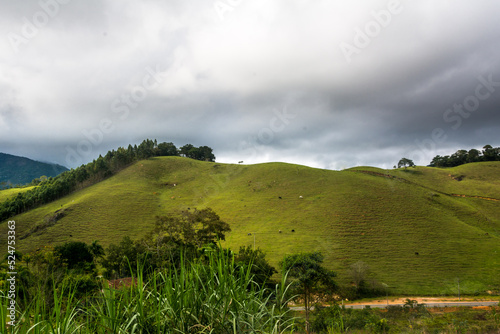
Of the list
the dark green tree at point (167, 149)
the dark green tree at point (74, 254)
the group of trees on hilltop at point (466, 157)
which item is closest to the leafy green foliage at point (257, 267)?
the dark green tree at point (74, 254)

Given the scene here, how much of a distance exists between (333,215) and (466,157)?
99.3 m

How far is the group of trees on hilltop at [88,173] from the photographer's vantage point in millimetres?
75562

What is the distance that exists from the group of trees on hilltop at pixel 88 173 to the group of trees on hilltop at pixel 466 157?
114m

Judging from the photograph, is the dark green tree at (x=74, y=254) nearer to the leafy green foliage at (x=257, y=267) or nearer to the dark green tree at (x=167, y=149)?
the leafy green foliage at (x=257, y=267)

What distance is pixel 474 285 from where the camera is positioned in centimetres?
4150

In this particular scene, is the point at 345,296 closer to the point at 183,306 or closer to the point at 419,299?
the point at 419,299

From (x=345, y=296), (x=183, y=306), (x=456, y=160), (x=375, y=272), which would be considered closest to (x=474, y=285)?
(x=375, y=272)

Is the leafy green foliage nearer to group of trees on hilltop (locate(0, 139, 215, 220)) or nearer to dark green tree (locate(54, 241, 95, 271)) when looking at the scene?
dark green tree (locate(54, 241, 95, 271))

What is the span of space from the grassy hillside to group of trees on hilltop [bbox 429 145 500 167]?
19757mm

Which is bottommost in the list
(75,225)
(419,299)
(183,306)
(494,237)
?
(419,299)

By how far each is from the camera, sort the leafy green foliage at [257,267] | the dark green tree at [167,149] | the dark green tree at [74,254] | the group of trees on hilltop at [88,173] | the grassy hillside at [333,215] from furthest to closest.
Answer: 1. the dark green tree at [167,149]
2. the group of trees on hilltop at [88,173]
3. the grassy hillside at [333,215]
4. the dark green tree at [74,254]
5. the leafy green foliage at [257,267]

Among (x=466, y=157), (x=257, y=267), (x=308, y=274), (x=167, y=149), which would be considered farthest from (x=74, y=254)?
(x=466, y=157)

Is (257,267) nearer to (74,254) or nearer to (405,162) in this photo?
(74,254)

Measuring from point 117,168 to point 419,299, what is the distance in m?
102
